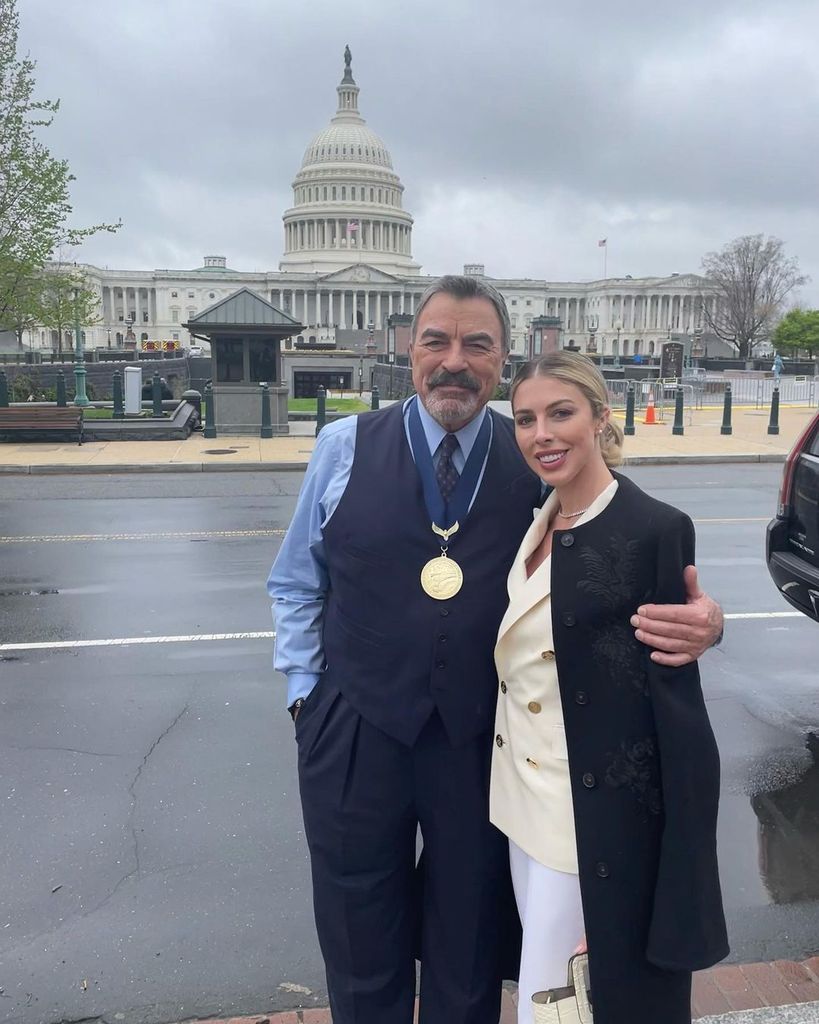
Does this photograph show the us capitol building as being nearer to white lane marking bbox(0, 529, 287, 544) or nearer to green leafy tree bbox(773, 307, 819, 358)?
green leafy tree bbox(773, 307, 819, 358)

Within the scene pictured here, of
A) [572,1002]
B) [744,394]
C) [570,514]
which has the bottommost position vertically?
[572,1002]

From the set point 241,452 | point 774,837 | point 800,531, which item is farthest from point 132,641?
point 241,452

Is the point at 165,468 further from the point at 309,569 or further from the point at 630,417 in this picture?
the point at 309,569

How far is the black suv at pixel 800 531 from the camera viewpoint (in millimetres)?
5258

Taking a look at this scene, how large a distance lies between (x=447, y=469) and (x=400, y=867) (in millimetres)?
1097

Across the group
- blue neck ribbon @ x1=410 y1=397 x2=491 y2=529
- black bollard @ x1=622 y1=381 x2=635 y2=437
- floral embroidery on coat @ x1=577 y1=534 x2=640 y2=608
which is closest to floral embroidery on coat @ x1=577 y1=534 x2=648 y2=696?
floral embroidery on coat @ x1=577 y1=534 x2=640 y2=608

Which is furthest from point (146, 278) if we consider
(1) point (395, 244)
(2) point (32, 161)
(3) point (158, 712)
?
(3) point (158, 712)

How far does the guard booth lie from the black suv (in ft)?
54.4

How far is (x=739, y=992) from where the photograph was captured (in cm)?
296

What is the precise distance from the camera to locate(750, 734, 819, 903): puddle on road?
12.1 ft

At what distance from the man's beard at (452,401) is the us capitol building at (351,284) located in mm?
115882

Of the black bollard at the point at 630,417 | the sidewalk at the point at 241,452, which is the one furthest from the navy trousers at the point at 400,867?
the black bollard at the point at 630,417

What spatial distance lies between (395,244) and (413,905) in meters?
131

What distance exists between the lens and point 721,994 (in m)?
2.95
